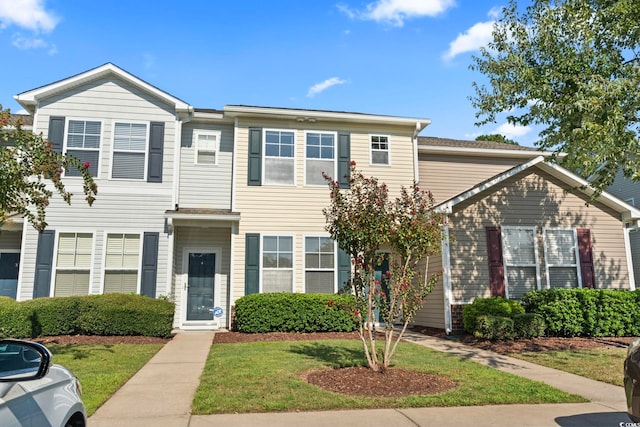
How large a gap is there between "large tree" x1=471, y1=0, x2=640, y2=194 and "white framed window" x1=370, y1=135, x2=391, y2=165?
3.07 m

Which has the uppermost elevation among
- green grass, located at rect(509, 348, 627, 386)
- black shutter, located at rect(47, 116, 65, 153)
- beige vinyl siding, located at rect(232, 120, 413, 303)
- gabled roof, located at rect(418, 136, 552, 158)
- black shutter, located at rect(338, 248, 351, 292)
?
gabled roof, located at rect(418, 136, 552, 158)

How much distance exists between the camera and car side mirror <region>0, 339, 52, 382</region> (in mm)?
2648

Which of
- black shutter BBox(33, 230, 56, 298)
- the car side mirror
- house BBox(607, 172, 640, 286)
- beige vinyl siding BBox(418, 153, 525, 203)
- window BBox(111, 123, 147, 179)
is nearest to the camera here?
the car side mirror

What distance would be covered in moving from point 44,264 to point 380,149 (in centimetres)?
1002

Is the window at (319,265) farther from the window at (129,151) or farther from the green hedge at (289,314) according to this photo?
the window at (129,151)

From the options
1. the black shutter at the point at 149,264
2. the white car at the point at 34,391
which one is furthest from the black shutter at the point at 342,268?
the white car at the point at 34,391

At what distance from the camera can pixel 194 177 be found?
1395 centimetres

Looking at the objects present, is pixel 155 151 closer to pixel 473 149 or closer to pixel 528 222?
pixel 473 149

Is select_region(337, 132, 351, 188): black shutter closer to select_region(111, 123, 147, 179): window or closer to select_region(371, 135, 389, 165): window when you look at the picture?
select_region(371, 135, 389, 165): window

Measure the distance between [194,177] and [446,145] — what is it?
8.44 metres

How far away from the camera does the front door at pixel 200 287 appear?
13750mm

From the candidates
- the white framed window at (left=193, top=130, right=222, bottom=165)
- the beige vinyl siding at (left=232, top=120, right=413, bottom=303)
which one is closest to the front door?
the beige vinyl siding at (left=232, top=120, right=413, bottom=303)

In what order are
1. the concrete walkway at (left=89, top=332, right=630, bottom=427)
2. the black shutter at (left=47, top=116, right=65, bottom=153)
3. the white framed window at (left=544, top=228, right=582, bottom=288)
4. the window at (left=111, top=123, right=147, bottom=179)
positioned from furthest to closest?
1. the white framed window at (left=544, top=228, right=582, bottom=288)
2. the window at (left=111, top=123, right=147, bottom=179)
3. the black shutter at (left=47, top=116, right=65, bottom=153)
4. the concrete walkway at (left=89, top=332, right=630, bottom=427)

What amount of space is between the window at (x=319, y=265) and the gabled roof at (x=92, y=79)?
5295 mm
